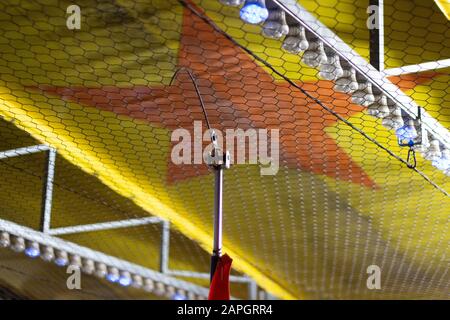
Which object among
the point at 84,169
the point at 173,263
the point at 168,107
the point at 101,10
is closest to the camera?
the point at 101,10

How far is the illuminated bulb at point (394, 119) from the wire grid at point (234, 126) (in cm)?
9

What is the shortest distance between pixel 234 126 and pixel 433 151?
0.63m

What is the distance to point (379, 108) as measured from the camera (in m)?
1.56

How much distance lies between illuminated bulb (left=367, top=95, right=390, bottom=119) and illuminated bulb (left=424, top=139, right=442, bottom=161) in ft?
0.79

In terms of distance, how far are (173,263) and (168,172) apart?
106 cm

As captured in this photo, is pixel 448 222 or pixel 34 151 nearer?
pixel 34 151

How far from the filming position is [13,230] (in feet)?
7.88

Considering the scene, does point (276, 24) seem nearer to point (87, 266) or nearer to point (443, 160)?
point (443, 160)

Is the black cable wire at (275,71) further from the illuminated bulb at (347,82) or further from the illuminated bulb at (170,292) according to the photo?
the illuminated bulb at (170,292)

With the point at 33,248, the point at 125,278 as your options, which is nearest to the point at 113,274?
the point at 125,278

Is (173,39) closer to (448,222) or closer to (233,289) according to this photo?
(448,222)

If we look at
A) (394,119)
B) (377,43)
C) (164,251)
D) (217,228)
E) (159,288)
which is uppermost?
(377,43)
